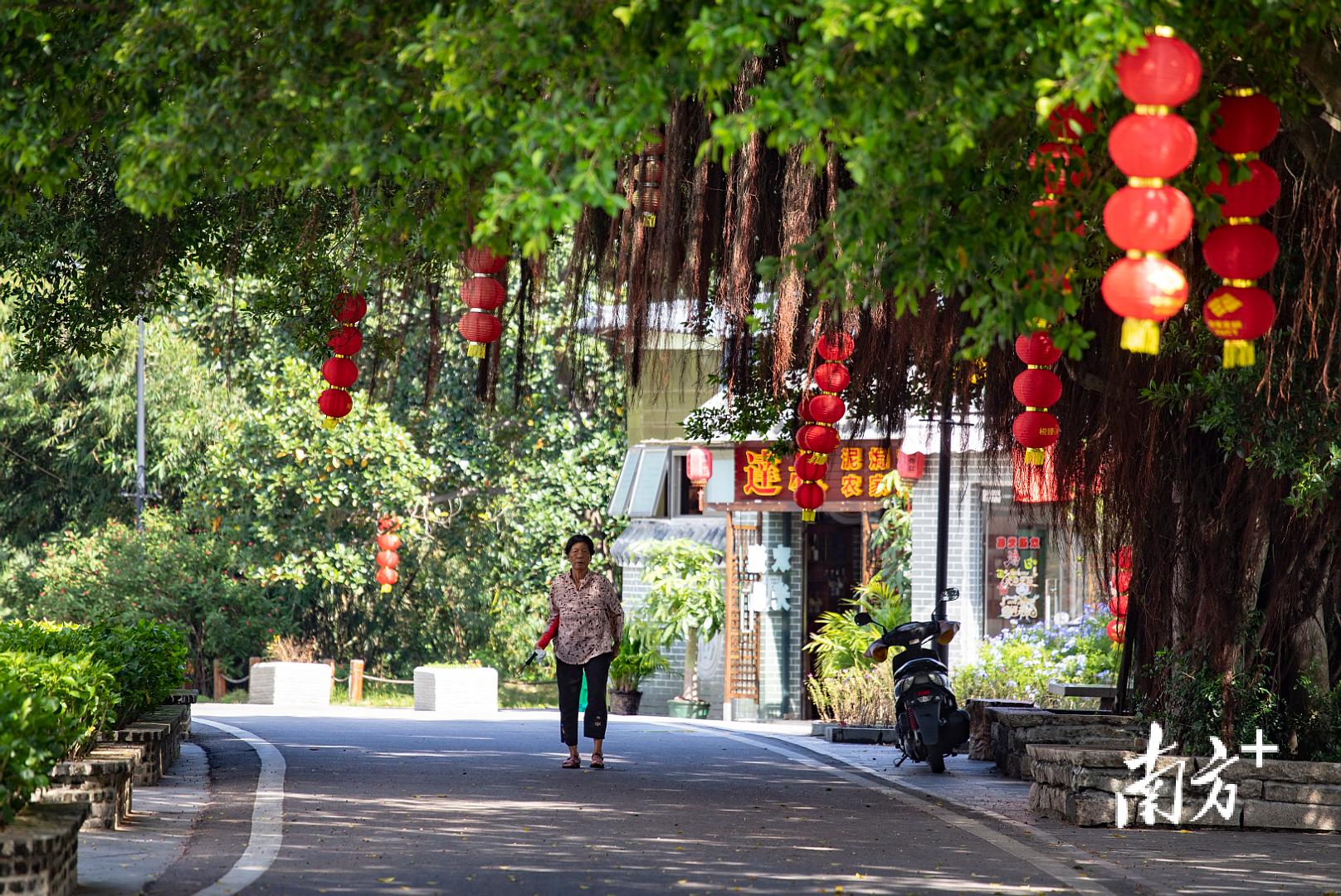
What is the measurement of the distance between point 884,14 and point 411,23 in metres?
2.21

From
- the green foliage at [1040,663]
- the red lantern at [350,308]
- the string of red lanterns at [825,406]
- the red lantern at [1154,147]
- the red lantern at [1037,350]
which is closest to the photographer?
the red lantern at [1154,147]

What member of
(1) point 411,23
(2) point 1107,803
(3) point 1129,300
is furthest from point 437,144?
(2) point 1107,803

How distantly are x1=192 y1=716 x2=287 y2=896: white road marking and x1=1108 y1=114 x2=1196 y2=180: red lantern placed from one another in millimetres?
4774

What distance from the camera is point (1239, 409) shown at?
10094 mm

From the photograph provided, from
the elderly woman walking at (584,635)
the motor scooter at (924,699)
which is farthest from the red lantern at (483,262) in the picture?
the motor scooter at (924,699)

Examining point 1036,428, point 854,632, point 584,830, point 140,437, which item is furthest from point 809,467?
point 140,437

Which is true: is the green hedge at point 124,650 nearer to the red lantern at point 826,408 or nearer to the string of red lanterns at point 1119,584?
the red lantern at point 826,408

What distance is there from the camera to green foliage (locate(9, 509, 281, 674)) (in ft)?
111

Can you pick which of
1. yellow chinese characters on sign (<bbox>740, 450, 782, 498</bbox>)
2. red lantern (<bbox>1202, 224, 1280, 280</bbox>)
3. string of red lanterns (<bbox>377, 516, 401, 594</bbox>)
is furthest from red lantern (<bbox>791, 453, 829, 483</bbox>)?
string of red lanterns (<bbox>377, 516, 401, 594</bbox>)

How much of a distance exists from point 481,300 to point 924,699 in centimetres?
574

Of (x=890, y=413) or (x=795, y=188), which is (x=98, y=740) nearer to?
(x=795, y=188)

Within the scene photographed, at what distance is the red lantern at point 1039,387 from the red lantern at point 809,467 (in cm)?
434

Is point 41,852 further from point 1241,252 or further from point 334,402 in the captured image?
point 334,402

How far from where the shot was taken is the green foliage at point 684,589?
29438mm
